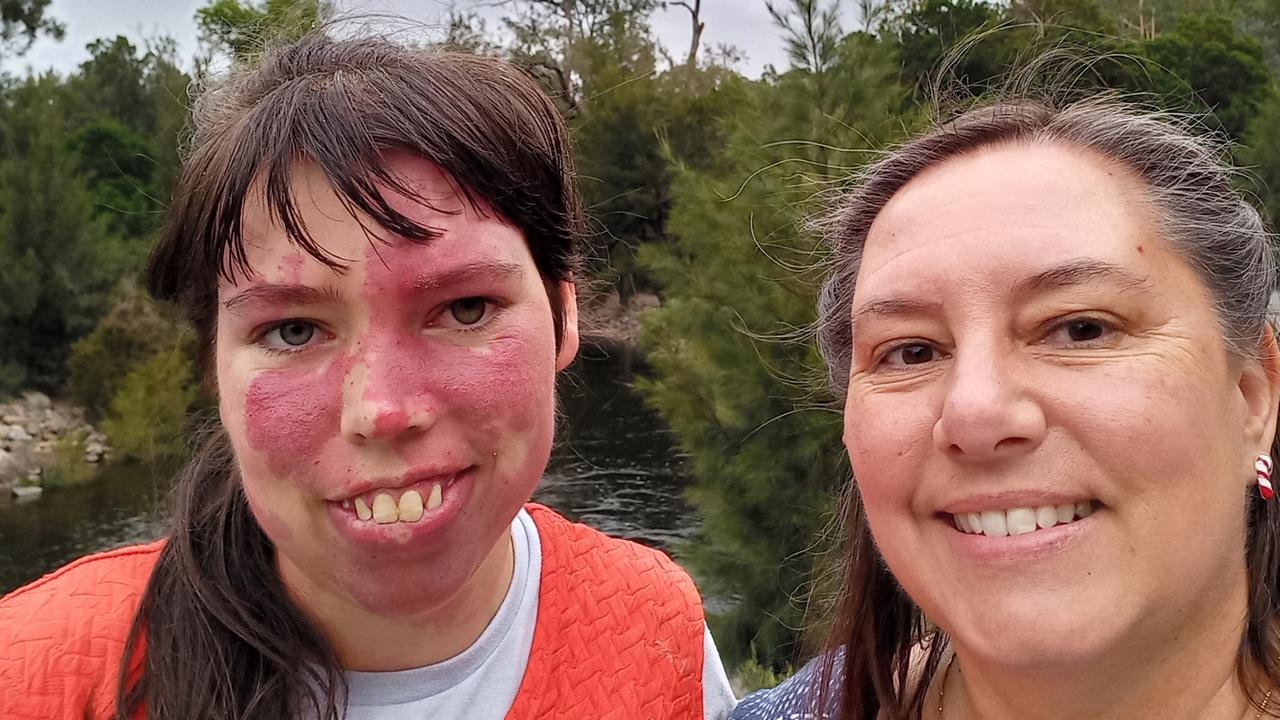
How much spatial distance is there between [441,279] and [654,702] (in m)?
0.86

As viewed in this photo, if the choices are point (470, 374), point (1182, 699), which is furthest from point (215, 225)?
point (1182, 699)

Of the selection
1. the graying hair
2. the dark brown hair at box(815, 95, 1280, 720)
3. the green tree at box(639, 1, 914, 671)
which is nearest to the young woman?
the dark brown hair at box(815, 95, 1280, 720)

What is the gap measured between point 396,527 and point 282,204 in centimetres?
49

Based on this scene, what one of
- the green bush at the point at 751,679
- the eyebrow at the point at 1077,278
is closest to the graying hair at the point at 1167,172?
the eyebrow at the point at 1077,278

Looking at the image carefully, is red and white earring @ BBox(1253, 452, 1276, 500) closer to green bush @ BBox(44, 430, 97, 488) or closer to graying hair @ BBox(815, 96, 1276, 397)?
graying hair @ BBox(815, 96, 1276, 397)

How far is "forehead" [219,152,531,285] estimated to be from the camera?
49.3 inches

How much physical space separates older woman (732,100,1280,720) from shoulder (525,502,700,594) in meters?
0.64

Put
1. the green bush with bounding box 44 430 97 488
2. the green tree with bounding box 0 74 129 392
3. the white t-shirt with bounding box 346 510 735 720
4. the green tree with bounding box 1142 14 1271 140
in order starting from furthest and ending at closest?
the green tree with bounding box 0 74 129 392, the green bush with bounding box 44 430 97 488, the green tree with bounding box 1142 14 1271 140, the white t-shirt with bounding box 346 510 735 720

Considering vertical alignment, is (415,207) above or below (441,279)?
above

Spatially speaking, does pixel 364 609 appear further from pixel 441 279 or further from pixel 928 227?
pixel 928 227

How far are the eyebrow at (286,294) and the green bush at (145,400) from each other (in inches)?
386

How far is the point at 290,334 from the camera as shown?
4.38 ft

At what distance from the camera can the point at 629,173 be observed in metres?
13.3

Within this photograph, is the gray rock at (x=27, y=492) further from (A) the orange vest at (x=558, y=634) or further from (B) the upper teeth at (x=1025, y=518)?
(B) the upper teeth at (x=1025, y=518)
